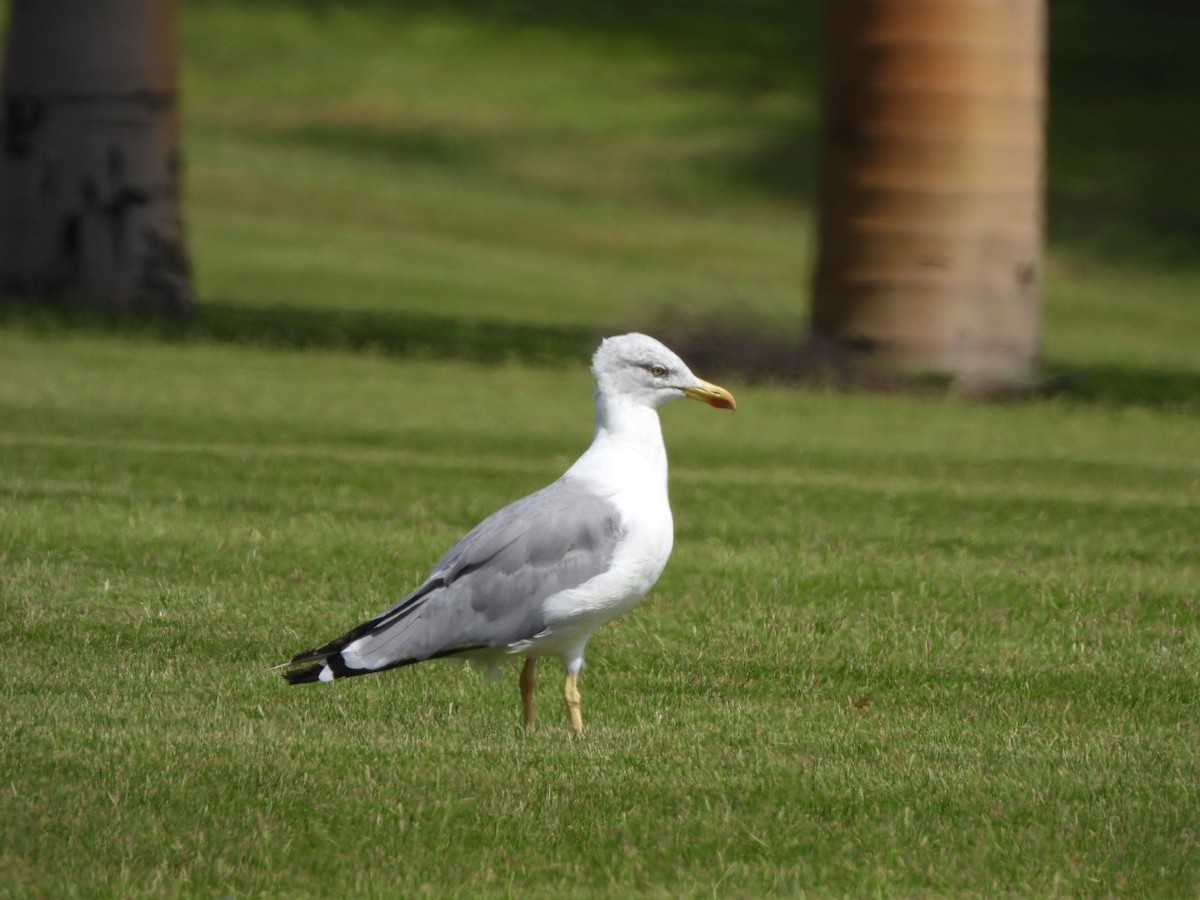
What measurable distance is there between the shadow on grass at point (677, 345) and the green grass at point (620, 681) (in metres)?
2.67

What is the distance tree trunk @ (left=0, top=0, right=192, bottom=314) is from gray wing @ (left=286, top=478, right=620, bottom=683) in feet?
37.9

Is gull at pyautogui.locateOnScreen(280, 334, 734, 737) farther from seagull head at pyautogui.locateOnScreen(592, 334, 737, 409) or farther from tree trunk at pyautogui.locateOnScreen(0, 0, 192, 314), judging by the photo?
tree trunk at pyautogui.locateOnScreen(0, 0, 192, 314)

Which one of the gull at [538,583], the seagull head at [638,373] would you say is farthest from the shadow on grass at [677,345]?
the gull at [538,583]

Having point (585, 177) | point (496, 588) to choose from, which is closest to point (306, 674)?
point (496, 588)

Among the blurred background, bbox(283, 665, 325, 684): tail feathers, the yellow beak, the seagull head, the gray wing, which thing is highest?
the seagull head

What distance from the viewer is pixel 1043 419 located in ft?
47.1

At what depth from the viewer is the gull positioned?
5.99 metres

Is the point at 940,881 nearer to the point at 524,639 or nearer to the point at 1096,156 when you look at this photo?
the point at 524,639

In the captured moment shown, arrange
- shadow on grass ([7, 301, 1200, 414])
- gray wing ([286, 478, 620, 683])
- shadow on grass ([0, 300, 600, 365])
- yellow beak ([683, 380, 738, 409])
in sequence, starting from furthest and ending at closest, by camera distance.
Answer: shadow on grass ([0, 300, 600, 365]) < shadow on grass ([7, 301, 1200, 414]) < yellow beak ([683, 380, 738, 409]) < gray wing ([286, 478, 620, 683])

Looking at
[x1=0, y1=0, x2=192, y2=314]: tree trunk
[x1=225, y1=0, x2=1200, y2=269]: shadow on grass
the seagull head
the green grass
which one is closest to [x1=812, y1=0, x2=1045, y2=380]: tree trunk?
the green grass

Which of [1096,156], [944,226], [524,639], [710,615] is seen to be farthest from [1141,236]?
[524,639]

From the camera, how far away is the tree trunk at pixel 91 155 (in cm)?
1659

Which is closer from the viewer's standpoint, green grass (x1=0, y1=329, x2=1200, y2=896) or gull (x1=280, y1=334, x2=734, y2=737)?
green grass (x1=0, y1=329, x2=1200, y2=896)

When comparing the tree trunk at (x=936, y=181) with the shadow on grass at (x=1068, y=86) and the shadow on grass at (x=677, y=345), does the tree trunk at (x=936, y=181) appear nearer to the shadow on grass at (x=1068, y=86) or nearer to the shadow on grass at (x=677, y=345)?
the shadow on grass at (x=677, y=345)
